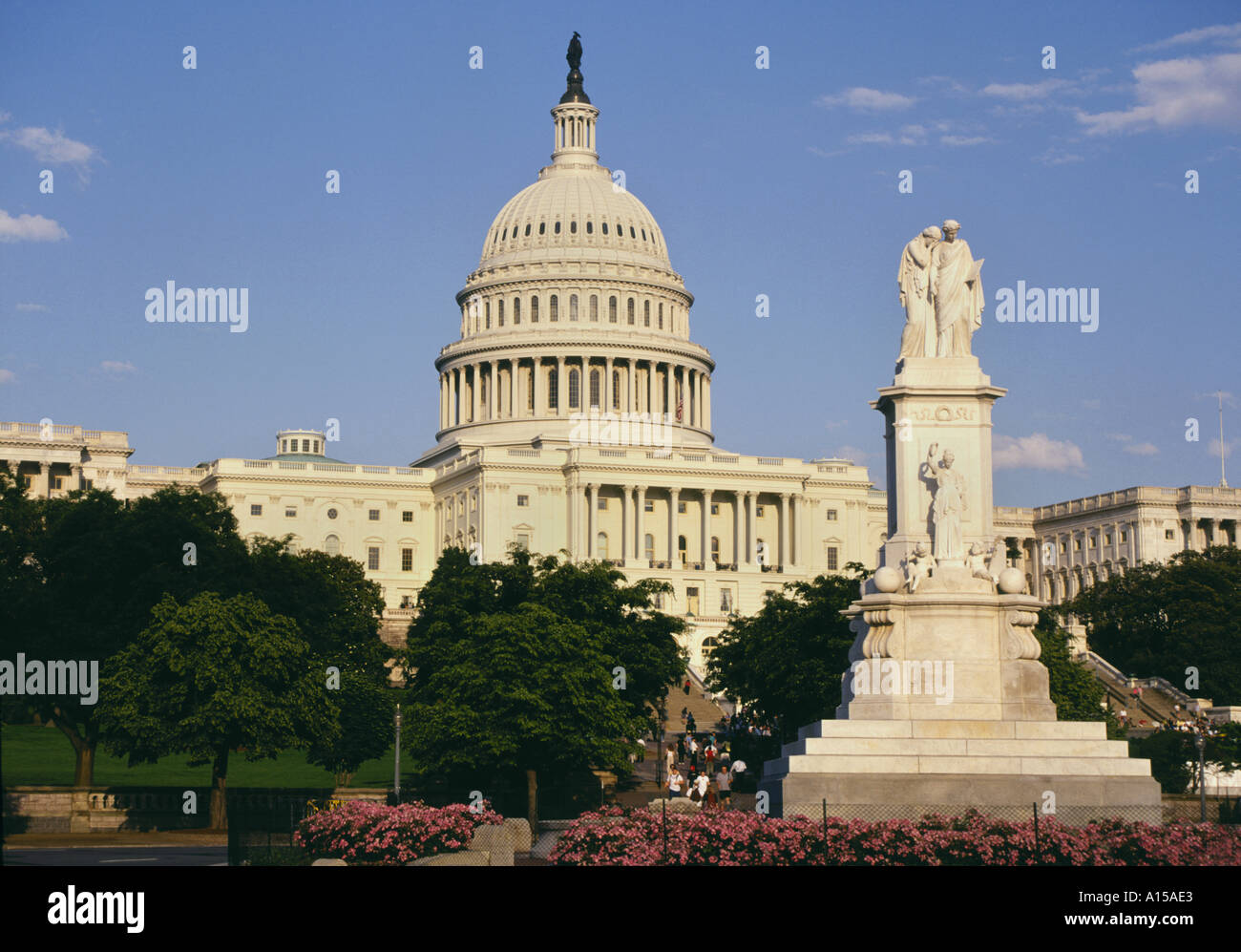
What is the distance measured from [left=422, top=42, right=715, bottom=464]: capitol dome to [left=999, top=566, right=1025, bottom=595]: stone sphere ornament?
460ft

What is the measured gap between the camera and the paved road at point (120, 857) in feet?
127

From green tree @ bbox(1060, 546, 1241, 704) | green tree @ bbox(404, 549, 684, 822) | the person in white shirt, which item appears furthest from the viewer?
green tree @ bbox(1060, 546, 1241, 704)

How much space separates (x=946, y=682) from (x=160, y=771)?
152 ft

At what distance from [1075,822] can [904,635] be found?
200 inches

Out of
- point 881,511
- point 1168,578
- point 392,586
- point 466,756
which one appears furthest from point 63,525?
point 881,511

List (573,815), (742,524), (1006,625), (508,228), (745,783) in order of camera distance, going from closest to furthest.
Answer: (1006,625) → (573,815) → (745,783) → (742,524) → (508,228)

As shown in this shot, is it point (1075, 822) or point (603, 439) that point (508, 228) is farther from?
point (1075, 822)

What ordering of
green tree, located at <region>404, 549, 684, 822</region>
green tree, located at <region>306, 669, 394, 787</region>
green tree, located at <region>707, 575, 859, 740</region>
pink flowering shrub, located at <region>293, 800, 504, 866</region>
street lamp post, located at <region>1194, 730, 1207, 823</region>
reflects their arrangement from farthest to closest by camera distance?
green tree, located at <region>707, 575, 859, 740</region> < green tree, located at <region>306, 669, 394, 787</region> < green tree, located at <region>404, 549, 684, 822</region> < street lamp post, located at <region>1194, 730, 1207, 823</region> < pink flowering shrub, located at <region>293, 800, 504, 866</region>

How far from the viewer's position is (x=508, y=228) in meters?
189

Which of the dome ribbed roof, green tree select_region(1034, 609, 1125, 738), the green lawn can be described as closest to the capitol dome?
the dome ribbed roof

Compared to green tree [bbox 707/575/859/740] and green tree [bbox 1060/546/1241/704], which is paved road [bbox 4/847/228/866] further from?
green tree [bbox 1060/546/1241/704]

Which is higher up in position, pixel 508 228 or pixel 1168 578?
pixel 508 228

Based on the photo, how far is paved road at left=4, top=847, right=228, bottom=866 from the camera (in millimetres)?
38709

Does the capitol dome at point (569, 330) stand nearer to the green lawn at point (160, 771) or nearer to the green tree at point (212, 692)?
the green lawn at point (160, 771)
